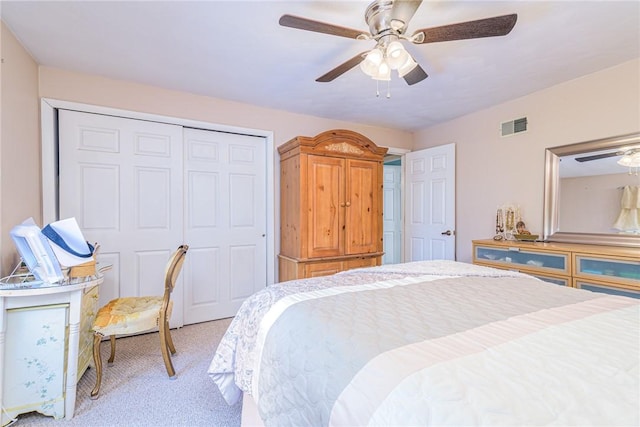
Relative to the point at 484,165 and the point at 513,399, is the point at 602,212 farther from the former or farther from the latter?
the point at 513,399

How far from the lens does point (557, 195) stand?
109 inches

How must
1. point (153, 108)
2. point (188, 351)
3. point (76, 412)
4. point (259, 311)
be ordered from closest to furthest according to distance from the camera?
point (259, 311) → point (76, 412) → point (188, 351) → point (153, 108)

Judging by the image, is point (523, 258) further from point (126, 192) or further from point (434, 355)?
point (126, 192)

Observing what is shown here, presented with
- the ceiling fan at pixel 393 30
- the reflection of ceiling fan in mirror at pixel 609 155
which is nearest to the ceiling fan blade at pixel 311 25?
the ceiling fan at pixel 393 30

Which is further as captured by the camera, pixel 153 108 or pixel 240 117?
pixel 240 117

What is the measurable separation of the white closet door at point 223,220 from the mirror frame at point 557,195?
2864 millimetres

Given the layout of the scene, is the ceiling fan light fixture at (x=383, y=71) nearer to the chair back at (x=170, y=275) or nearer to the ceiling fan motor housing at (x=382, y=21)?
the ceiling fan motor housing at (x=382, y=21)

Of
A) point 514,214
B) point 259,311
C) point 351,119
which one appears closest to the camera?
point 259,311

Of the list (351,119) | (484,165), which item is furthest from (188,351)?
(484,165)

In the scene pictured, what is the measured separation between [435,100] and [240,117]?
207cm

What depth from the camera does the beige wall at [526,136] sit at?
2.40m

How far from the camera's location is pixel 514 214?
3023 millimetres

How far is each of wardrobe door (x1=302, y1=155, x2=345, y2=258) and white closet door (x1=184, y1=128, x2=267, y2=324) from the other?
68cm

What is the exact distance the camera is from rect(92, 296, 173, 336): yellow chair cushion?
190 centimetres
